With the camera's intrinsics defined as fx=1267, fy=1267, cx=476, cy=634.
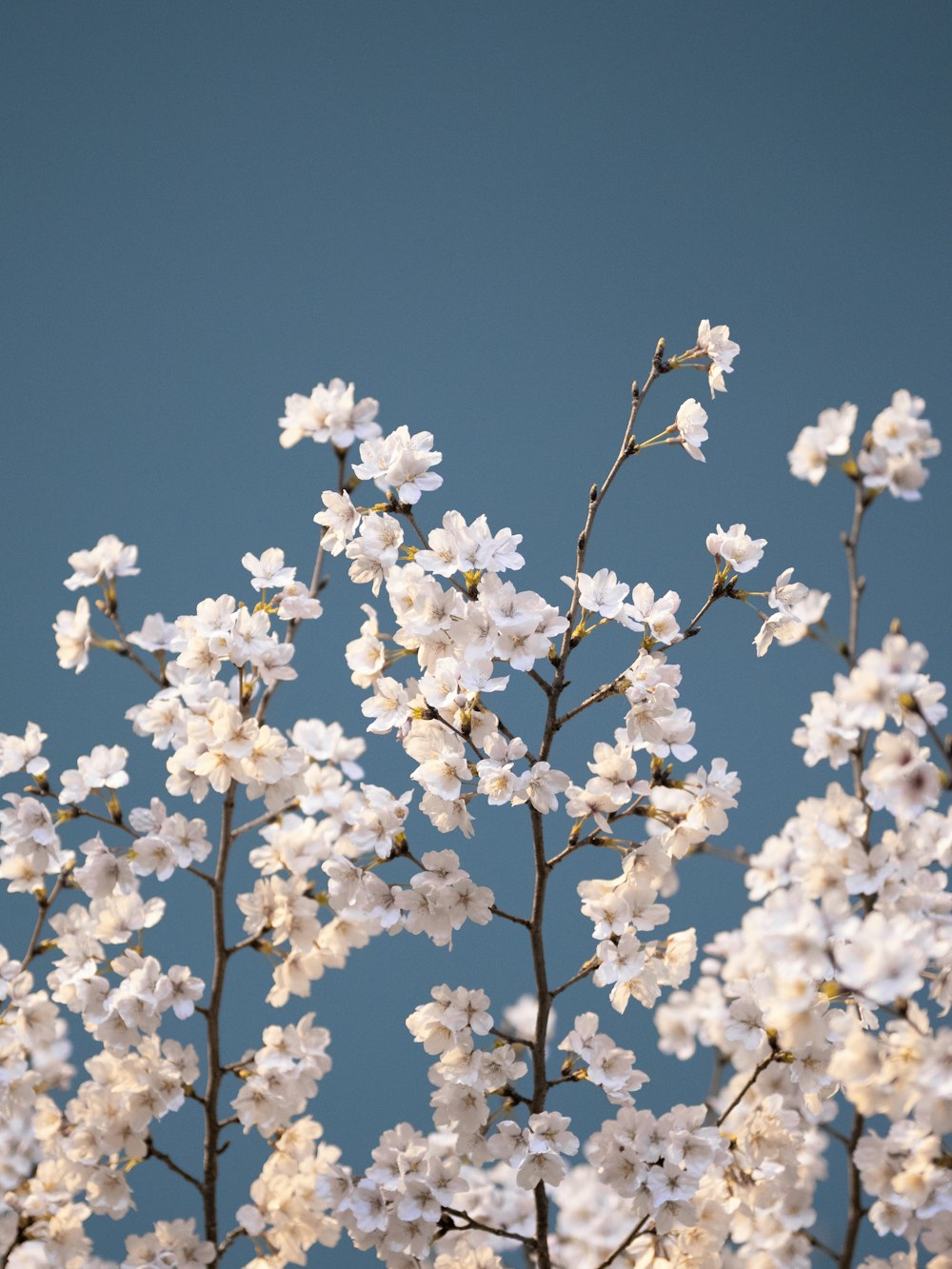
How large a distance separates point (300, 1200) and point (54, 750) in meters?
2.72

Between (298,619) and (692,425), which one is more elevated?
(692,425)

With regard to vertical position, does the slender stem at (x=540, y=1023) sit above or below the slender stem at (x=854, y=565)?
below

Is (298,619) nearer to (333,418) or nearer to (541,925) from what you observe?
(333,418)

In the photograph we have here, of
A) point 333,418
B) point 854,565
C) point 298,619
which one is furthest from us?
point 298,619

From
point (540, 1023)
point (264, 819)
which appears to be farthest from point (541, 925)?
point (264, 819)

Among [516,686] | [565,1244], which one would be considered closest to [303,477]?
[516,686]

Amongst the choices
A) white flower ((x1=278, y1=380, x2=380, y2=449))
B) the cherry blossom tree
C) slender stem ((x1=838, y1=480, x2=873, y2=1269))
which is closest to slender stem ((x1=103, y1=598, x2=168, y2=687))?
the cherry blossom tree

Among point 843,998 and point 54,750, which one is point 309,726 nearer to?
point 843,998

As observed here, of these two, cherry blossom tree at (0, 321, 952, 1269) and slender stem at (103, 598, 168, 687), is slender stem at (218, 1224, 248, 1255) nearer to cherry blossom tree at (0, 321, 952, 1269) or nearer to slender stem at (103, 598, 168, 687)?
cherry blossom tree at (0, 321, 952, 1269)

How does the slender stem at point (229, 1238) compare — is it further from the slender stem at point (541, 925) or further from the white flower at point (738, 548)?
the white flower at point (738, 548)

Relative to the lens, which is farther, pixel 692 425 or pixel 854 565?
pixel 692 425

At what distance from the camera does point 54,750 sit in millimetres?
4195

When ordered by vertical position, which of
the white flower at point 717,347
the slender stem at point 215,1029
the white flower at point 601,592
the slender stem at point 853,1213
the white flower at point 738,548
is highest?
the white flower at point 717,347

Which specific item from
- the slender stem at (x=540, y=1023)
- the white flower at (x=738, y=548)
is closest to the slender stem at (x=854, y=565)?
the white flower at (x=738, y=548)
